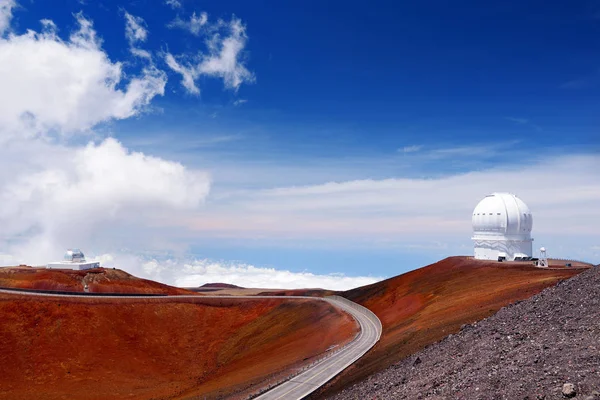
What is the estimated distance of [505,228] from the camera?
7262cm

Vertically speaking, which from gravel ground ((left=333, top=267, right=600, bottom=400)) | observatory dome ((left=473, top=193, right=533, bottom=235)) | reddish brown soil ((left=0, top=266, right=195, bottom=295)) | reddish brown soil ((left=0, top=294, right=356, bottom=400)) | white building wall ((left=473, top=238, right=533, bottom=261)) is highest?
observatory dome ((left=473, top=193, right=533, bottom=235))

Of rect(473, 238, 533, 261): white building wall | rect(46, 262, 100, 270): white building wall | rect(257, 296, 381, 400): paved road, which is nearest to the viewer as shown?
rect(257, 296, 381, 400): paved road

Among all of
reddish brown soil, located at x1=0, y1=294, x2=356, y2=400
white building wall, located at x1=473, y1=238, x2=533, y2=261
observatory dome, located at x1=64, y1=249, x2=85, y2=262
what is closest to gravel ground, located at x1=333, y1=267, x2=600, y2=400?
reddish brown soil, located at x1=0, y1=294, x2=356, y2=400

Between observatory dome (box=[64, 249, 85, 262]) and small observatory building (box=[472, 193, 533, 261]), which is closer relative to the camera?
small observatory building (box=[472, 193, 533, 261])

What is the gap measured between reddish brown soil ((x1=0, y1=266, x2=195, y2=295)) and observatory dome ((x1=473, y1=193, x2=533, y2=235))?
69540 millimetres

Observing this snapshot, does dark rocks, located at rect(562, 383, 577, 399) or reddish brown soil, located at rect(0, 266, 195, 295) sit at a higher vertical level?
reddish brown soil, located at rect(0, 266, 195, 295)

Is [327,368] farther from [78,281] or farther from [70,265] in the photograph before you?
[70,265]

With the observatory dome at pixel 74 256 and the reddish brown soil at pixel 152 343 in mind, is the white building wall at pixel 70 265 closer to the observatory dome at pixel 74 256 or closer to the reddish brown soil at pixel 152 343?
the observatory dome at pixel 74 256

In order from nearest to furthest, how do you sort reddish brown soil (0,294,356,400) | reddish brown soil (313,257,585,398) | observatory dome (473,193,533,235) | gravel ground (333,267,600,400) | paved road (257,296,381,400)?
gravel ground (333,267,600,400) < paved road (257,296,381,400) < reddish brown soil (313,257,585,398) < reddish brown soil (0,294,356,400) < observatory dome (473,193,533,235)

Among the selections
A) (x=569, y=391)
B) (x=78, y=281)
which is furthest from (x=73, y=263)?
(x=569, y=391)

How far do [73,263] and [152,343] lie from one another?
152 feet

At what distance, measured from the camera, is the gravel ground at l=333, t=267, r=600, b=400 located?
55.2 feet

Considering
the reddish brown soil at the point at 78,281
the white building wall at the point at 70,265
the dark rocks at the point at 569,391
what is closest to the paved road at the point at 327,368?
the dark rocks at the point at 569,391

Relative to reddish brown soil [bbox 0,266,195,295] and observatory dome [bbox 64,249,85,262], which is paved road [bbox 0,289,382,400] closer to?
reddish brown soil [bbox 0,266,195,295]
